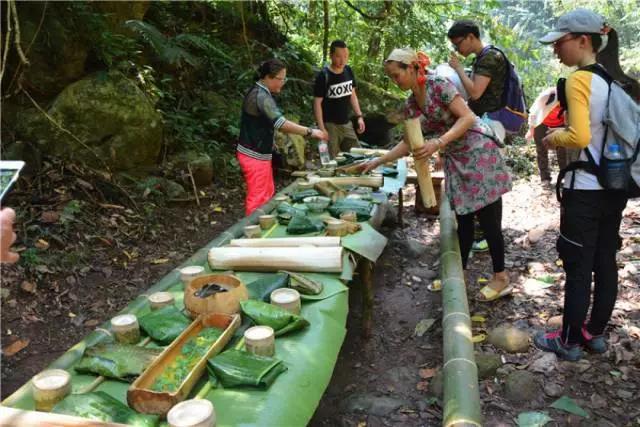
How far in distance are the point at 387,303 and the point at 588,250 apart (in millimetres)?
1800

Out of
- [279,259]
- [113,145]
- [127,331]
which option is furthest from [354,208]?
[113,145]

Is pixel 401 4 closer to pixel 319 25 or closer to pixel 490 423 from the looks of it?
pixel 319 25

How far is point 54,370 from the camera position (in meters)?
1.66

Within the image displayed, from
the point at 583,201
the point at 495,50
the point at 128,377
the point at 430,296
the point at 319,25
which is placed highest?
the point at 319,25

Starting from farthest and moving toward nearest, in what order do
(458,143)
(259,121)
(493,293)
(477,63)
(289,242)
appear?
(259,121)
(477,63)
(493,293)
(458,143)
(289,242)

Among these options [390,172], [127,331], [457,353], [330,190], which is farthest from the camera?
[390,172]

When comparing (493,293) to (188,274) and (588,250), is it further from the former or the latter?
(188,274)

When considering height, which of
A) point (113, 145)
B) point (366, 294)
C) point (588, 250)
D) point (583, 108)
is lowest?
point (366, 294)

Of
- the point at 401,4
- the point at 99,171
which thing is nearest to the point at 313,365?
the point at 99,171

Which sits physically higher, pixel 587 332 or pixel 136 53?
pixel 136 53

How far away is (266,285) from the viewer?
2273mm

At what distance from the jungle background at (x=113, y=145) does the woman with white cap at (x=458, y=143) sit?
122cm

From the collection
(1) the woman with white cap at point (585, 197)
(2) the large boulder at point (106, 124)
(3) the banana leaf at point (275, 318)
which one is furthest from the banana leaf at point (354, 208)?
(2) the large boulder at point (106, 124)

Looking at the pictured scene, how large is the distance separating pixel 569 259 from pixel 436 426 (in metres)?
1.15
